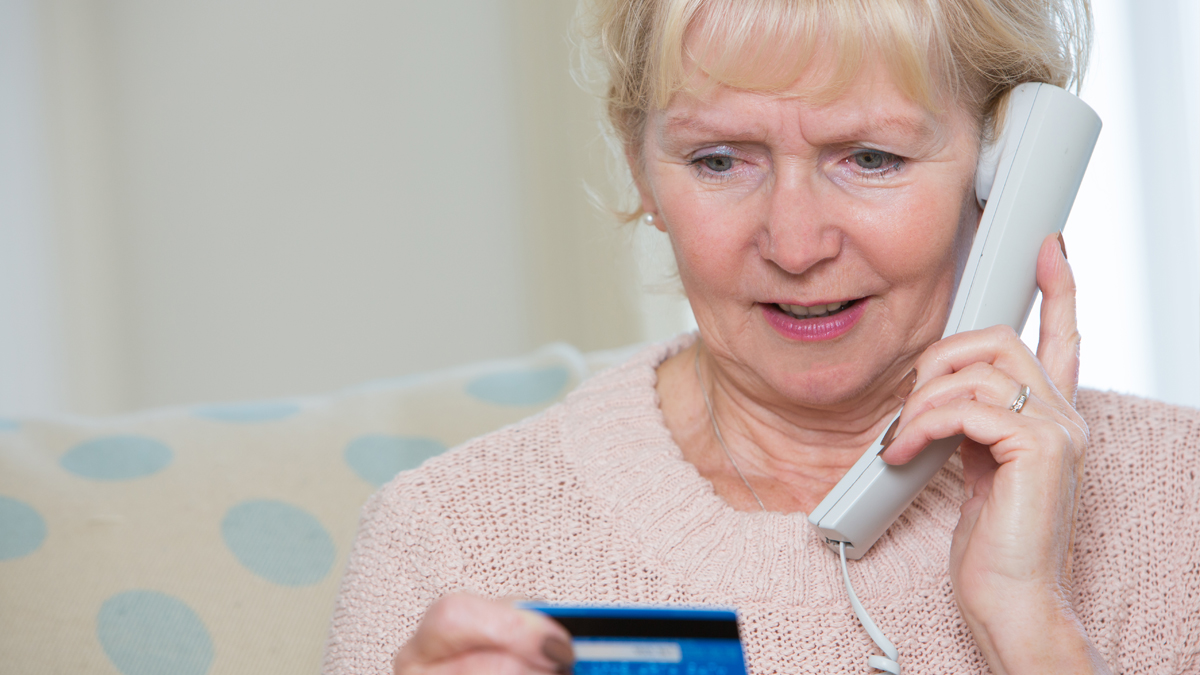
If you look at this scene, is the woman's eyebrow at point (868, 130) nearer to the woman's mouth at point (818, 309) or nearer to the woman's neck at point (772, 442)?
the woman's mouth at point (818, 309)

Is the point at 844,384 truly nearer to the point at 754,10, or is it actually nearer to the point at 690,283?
the point at 690,283

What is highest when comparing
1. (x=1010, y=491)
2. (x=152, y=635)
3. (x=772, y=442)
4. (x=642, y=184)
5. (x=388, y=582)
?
(x=642, y=184)

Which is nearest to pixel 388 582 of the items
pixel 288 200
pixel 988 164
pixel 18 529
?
pixel 18 529

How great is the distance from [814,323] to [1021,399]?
228mm

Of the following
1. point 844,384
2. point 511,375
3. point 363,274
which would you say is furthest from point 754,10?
point 363,274

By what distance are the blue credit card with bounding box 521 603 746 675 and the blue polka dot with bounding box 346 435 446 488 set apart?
0.88 meters

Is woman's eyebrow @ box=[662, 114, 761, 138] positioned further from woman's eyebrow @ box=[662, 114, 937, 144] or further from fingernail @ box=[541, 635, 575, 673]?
fingernail @ box=[541, 635, 575, 673]

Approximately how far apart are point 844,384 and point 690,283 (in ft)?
0.66

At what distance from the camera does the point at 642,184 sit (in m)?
1.24

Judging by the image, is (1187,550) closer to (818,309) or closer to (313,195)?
(818,309)

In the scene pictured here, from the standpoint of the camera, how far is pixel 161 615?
1.22m

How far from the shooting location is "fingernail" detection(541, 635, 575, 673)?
587 millimetres

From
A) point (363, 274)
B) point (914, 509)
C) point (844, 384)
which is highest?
point (844, 384)

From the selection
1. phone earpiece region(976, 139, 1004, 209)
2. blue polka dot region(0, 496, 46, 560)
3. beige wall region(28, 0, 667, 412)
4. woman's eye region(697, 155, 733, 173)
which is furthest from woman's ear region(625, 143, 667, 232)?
beige wall region(28, 0, 667, 412)
